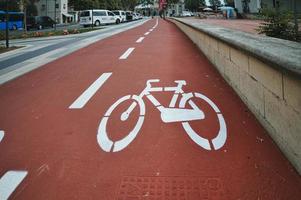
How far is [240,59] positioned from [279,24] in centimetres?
280

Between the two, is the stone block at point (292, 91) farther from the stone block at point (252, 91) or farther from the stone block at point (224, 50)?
the stone block at point (224, 50)

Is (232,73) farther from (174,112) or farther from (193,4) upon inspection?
(193,4)

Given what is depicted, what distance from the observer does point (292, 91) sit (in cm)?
318

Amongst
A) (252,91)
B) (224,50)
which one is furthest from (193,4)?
(252,91)

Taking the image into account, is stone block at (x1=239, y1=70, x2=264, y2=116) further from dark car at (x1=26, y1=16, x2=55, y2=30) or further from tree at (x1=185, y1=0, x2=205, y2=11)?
tree at (x1=185, y1=0, x2=205, y2=11)

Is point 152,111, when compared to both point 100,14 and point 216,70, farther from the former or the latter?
point 100,14

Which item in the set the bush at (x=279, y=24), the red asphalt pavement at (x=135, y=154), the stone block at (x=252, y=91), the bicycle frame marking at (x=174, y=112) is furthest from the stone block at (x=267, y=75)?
the bush at (x=279, y=24)

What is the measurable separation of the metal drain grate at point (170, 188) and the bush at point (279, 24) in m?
5.32

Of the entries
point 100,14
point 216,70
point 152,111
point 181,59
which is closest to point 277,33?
point 216,70

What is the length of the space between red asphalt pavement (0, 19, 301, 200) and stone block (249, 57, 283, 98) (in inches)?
26.2

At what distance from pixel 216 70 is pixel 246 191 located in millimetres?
5373

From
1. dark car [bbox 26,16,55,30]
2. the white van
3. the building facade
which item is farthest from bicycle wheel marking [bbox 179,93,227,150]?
the building facade

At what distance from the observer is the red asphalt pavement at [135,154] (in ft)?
9.99

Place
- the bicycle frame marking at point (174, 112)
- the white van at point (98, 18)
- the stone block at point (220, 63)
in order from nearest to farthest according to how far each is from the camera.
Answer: the bicycle frame marking at point (174, 112) < the stone block at point (220, 63) < the white van at point (98, 18)
